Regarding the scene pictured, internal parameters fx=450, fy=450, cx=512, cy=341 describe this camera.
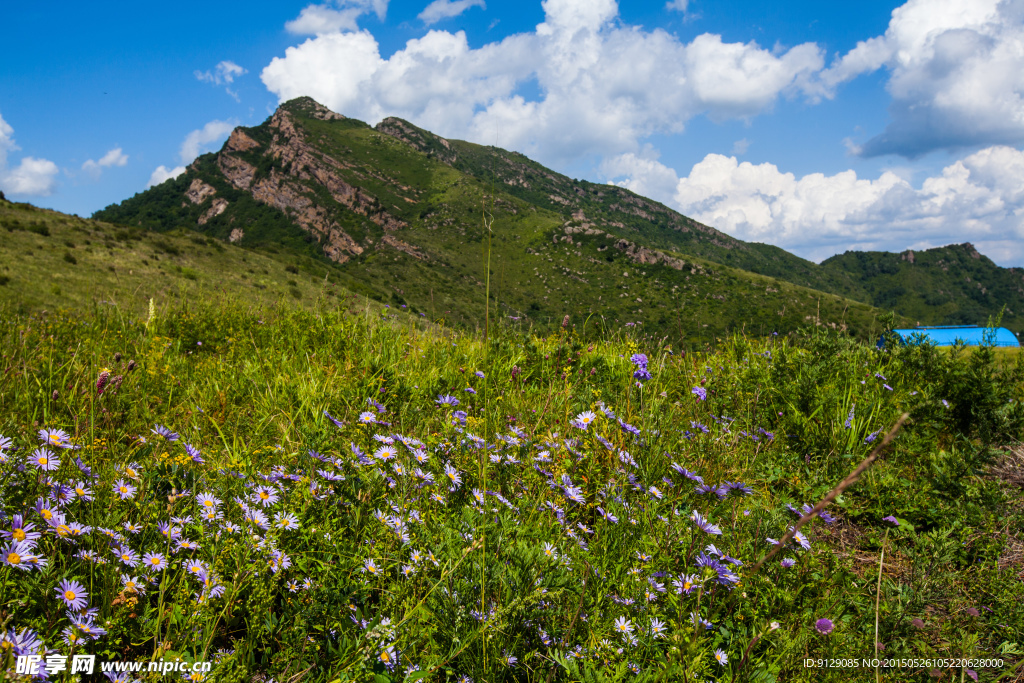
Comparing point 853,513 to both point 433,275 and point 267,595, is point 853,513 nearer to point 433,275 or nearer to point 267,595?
point 267,595

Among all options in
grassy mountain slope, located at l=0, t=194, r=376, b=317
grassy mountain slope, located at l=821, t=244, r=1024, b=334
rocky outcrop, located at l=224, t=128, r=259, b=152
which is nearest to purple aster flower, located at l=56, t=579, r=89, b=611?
grassy mountain slope, located at l=0, t=194, r=376, b=317

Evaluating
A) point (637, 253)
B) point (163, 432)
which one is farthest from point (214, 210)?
point (163, 432)

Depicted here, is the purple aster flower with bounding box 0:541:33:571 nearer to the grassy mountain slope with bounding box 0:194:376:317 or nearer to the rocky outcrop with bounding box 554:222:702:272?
the grassy mountain slope with bounding box 0:194:376:317

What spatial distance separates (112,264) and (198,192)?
13600cm

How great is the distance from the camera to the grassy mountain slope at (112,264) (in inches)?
770

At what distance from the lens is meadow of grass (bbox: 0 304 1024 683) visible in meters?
1.23

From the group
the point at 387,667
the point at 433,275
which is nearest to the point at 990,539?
the point at 387,667

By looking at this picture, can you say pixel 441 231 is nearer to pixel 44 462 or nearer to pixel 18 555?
pixel 44 462

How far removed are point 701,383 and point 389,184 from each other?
13005cm

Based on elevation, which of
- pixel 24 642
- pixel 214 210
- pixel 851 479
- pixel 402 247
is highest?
pixel 214 210

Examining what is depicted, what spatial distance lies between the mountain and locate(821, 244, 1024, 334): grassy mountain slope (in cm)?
1273

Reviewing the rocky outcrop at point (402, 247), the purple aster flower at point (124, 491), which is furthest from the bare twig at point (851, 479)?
the rocky outcrop at point (402, 247)

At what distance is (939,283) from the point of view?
160 m

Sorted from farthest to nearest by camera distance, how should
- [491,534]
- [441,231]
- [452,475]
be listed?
[441,231]
[452,475]
[491,534]
